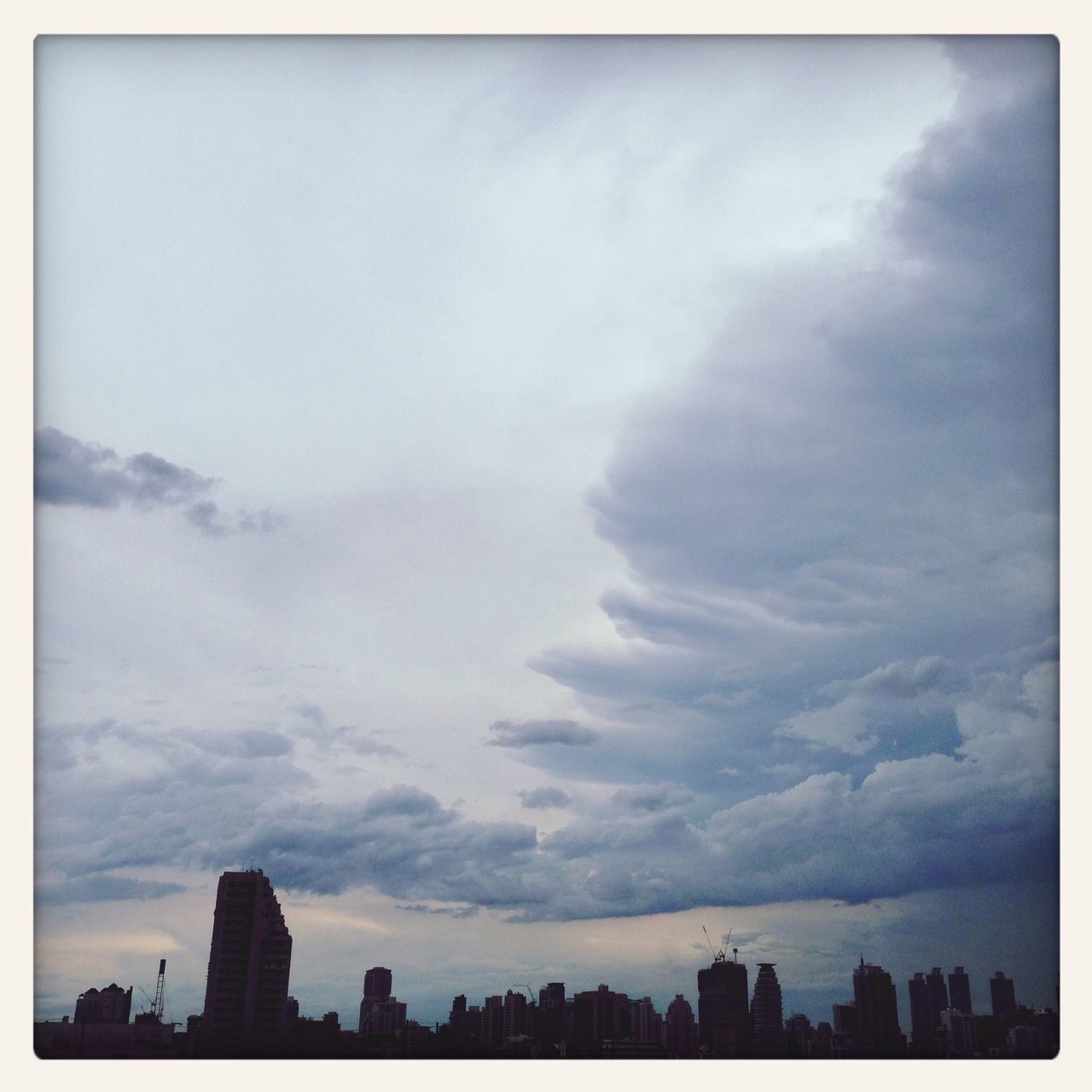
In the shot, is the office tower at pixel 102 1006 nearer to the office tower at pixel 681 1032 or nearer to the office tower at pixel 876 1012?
the office tower at pixel 681 1032

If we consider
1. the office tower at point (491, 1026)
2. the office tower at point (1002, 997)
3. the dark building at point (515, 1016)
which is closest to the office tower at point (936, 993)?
the office tower at point (1002, 997)

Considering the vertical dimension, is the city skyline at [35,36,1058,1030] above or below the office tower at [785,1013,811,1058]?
above

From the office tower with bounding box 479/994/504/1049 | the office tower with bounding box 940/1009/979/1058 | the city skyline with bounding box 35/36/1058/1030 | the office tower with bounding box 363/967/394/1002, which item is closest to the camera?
the office tower with bounding box 940/1009/979/1058

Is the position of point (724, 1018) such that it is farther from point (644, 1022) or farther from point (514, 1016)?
point (514, 1016)

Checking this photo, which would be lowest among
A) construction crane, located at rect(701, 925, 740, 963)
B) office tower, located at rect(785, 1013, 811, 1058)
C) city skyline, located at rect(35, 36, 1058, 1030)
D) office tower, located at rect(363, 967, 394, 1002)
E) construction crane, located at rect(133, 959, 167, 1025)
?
office tower, located at rect(785, 1013, 811, 1058)

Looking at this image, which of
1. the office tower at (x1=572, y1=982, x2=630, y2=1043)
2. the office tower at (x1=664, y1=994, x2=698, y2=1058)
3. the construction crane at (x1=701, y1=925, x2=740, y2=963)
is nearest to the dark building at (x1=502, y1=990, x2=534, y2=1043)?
the office tower at (x1=572, y1=982, x2=630, y2=1043)

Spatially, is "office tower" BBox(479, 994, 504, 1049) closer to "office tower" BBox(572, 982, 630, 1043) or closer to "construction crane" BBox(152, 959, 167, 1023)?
"office tower" BBox(572, 982, 630, 1043)
